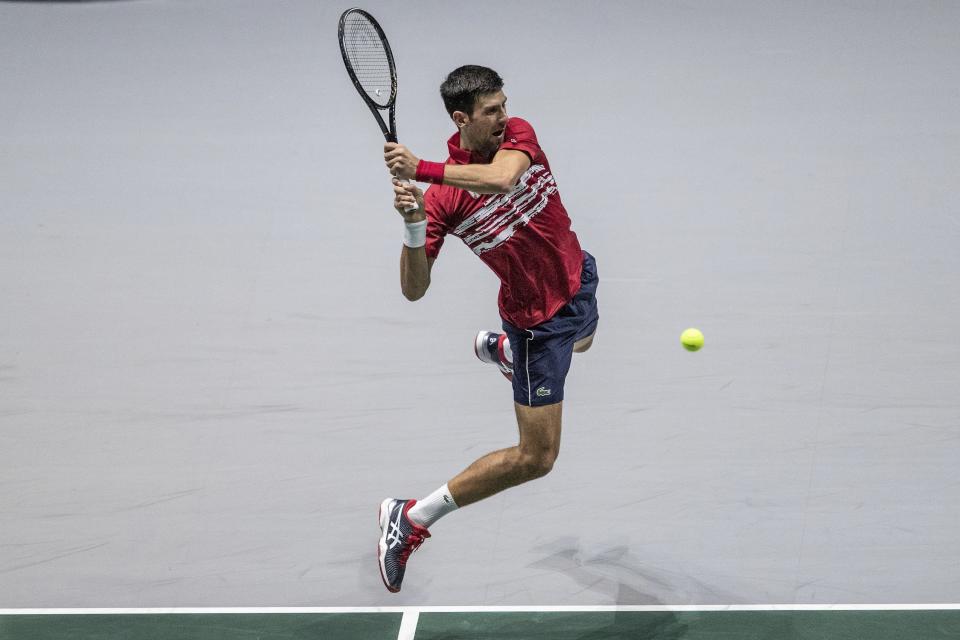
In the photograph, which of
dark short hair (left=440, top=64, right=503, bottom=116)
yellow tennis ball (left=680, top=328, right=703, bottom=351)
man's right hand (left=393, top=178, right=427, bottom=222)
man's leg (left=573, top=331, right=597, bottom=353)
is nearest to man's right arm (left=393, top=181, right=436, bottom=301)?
man's right hand (left=393, top=178, right=427, bottom=222)

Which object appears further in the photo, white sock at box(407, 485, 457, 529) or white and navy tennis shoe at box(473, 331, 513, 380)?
white and navy tennis shoe at box(473, 331, 513, 380)

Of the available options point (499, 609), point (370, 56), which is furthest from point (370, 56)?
point (499, 609)

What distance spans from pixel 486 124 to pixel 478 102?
0.09 meters

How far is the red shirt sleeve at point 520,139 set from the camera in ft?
14.1

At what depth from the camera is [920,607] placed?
4.38 metres

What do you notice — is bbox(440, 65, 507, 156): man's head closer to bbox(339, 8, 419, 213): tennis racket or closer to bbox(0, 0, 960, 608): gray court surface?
bbox(339, 8, 419, 213): tennis racket

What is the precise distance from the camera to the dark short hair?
4277mm

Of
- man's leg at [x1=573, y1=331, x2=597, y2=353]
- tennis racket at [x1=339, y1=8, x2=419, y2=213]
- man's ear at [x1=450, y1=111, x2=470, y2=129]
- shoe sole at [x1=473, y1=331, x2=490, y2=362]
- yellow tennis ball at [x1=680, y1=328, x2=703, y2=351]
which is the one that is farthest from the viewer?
shoe sole at [x1=473, y1=331, x2=490, y2=362]

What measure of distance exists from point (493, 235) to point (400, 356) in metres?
1.82

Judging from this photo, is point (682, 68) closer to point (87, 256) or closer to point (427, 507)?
point (87, 256)

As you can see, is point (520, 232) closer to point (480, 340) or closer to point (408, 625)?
point (480, 340)

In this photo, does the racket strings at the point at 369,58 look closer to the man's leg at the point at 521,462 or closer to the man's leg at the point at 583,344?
Answer: the man's leg at the point at 583,344

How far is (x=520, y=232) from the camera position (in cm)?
451

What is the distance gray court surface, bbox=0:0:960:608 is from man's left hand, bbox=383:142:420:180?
166 centimetres
